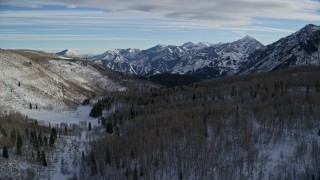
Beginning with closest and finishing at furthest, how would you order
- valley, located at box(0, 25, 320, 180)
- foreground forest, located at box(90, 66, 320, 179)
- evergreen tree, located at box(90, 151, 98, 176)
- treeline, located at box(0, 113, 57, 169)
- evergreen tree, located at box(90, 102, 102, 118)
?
foreground forest, located at box(90, 66, 320, 179) → valley, located at box(0, 25, 320, 180) → evergreen tree, located at box(90, 151, 98, 176) → treeline, located at box(0, 113, 57, 169) → evergreen tree, located at box(90, 102, 102, 118)

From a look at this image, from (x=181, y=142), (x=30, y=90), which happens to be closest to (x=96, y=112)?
(x=30, y=90)

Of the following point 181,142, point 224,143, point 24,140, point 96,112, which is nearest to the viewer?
point 224,143

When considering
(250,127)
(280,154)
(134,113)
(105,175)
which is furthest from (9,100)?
(280,154)

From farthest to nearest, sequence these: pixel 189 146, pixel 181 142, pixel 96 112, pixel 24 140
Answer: pixel 96 112 < pixel 24 140 < pixel 181 142 < pixel 189 146

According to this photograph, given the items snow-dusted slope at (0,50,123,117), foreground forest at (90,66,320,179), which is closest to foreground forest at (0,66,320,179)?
foreground forest at (90,66,320,179)

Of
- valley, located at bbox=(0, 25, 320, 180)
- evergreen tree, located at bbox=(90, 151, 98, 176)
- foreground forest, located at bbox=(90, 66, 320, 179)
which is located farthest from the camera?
evergreen tree, located at bbox=(90, 151, 98, 176)

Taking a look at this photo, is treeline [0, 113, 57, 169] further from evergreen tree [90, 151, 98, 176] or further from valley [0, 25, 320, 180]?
evergreen tree [90, 151, 98, 176]

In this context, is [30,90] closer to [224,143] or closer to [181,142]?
[181,142]

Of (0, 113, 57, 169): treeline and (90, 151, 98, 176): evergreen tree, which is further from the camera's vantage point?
(0, 113, 57, 169): treeline
